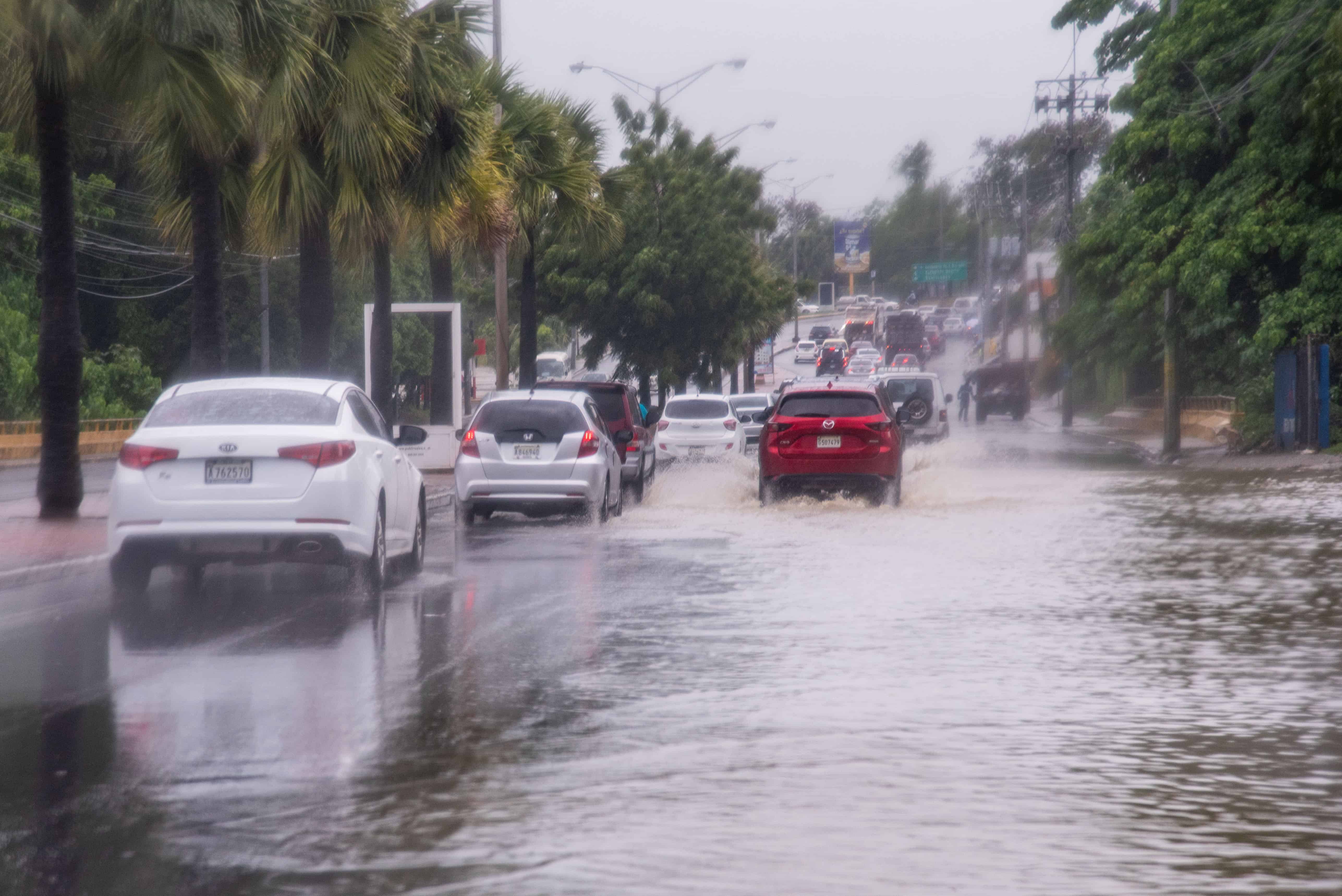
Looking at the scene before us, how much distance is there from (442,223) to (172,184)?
475 centimetres

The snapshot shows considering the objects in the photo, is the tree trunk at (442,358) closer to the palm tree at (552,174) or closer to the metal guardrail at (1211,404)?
the palm tree at (552,174)

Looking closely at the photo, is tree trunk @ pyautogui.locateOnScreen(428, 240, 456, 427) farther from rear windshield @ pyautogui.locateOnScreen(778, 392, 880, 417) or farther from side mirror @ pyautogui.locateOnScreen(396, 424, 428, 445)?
side mirror @ pyautogui.locateOnScreen(396, 424, 428, 445)

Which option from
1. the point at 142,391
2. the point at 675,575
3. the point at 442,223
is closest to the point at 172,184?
the point at 442,223

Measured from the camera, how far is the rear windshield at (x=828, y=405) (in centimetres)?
2284

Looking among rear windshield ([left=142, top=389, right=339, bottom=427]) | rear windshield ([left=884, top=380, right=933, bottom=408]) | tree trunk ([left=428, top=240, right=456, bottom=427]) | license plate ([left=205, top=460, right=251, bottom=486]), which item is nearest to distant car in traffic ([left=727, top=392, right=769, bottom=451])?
rear windshield ([left=884, top=380, right=933, bottom=408])

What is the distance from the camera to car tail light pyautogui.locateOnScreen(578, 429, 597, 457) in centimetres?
2075

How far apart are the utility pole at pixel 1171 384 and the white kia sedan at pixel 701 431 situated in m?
9.09

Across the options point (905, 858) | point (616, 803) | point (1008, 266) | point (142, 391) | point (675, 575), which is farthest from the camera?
point (1008, 266)

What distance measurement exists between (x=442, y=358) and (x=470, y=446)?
584 inches

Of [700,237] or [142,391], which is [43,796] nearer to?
[700,237]

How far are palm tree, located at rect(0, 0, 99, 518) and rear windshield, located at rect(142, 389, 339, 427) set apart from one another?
6.69 meters

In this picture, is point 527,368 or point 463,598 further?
point 527,368

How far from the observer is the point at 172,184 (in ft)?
78.7

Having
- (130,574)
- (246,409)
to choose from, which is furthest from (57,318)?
(130,574)
